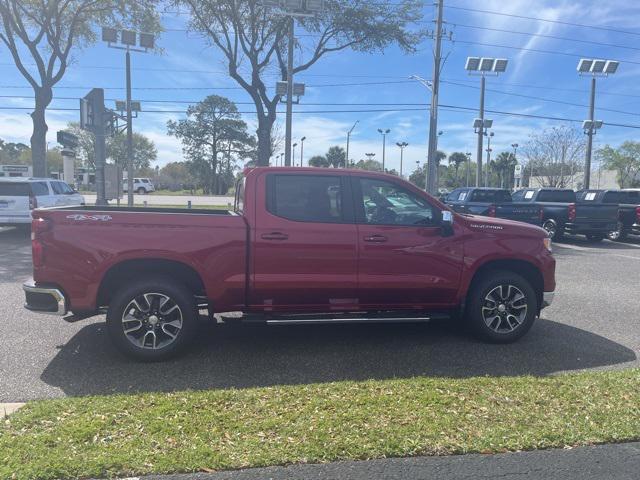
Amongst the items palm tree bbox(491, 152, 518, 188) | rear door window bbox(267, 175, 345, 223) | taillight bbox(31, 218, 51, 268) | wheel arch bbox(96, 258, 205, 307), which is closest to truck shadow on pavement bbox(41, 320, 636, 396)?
wheel arch bbox(96, 258, 205, 307)

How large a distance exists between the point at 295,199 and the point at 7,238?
44.3 feet

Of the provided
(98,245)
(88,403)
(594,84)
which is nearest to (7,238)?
(98,245)

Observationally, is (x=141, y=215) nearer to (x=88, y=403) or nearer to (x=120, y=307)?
(x=120, y=307)

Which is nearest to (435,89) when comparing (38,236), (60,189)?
(60,189)

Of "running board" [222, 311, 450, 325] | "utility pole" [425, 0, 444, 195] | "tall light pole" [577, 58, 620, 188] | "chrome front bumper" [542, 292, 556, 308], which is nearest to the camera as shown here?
"running board" [222, 311, 450, 325]

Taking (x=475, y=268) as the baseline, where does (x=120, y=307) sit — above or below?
below

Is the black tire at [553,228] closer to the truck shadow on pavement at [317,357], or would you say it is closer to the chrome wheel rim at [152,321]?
the truck shadow on pavement at [317,357]

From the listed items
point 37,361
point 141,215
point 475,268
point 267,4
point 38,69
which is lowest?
point 37,361

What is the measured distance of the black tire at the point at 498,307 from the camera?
569cm

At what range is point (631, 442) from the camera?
346 centimetres

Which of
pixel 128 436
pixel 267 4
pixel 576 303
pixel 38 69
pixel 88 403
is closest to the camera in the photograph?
pixel 128 436

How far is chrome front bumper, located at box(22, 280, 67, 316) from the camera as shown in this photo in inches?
192

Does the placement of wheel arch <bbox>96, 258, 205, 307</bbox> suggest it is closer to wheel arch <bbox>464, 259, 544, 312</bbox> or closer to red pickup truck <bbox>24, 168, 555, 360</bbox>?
red pickup truck <bbox>24, 168, 555, 360</bbox>

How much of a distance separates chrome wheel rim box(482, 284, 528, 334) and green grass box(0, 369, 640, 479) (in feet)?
4.35
